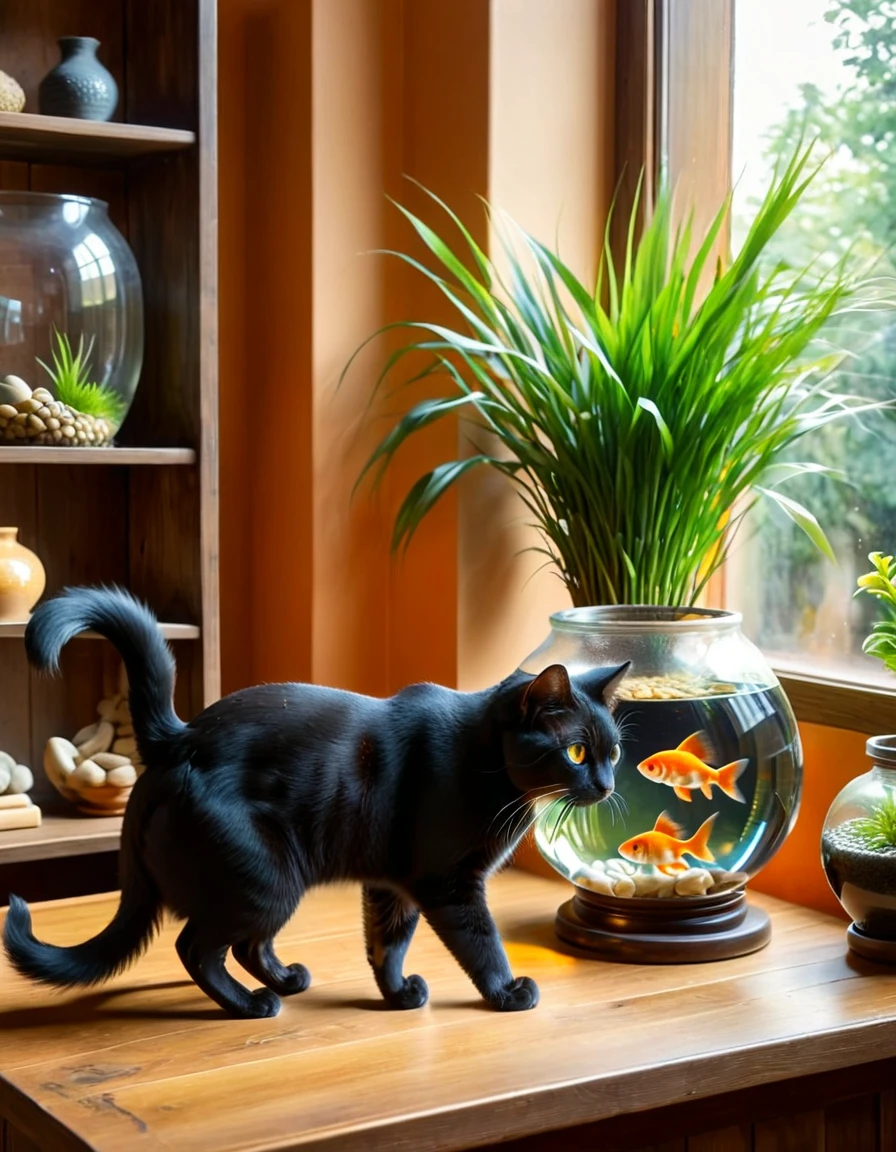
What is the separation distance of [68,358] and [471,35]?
25.7 inches

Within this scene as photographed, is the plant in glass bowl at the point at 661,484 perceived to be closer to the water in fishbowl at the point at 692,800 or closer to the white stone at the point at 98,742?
the water in fishbowl at the point at 692,800

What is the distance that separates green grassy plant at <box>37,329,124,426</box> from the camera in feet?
5.98

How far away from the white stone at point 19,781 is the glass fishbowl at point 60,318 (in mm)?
416

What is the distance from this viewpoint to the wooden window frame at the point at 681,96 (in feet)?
6.20

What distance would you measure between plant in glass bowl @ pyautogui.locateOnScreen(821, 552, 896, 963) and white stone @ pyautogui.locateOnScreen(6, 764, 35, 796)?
3.25 feet

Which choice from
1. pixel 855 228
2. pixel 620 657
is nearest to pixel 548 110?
pixel 855 228

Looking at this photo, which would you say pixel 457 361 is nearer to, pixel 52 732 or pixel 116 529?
pixel 116 529

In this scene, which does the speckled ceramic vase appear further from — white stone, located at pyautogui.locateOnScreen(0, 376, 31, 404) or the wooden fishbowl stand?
the wooden fishbowl stand

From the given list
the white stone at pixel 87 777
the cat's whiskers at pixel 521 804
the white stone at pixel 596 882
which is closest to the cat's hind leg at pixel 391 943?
the cat's whiskers at pixel 521 804

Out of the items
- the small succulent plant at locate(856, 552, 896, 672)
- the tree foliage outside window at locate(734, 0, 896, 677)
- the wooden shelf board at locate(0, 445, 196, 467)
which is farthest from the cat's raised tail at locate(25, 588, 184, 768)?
the tree foliage outside window at locate(734, 0, 896, 677)

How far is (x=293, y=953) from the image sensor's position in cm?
152

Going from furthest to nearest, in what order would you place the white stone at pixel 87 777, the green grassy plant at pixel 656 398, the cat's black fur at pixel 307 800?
the white stone at pixel 87 777
the green grassy plant at pixel 656 398
the cat's black fur at pixel 307 800

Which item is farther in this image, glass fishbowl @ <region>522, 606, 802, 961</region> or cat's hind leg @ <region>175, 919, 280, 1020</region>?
glass fishbowl @ <region>522, 606, 802, 961</region>

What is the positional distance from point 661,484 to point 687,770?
1.18 feet
